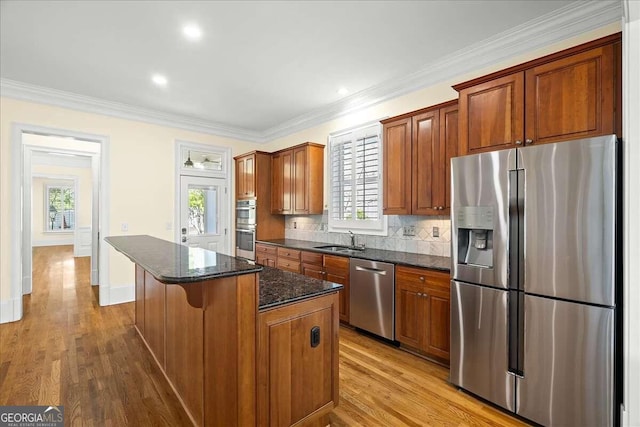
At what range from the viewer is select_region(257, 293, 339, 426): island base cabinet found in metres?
1.64

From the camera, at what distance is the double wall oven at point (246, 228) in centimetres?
531

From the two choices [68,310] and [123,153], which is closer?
[68,310]

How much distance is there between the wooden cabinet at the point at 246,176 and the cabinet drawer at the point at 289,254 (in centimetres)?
125

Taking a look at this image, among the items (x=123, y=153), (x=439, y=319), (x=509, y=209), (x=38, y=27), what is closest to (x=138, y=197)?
(x=123, y=153)

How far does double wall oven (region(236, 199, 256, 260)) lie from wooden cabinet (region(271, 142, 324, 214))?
0.46 meters

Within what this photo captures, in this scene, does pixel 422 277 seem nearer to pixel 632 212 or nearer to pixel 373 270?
pixel 373 270

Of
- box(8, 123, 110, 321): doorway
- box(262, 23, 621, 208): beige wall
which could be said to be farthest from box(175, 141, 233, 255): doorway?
box(262, 23, 621, 208): beige wall

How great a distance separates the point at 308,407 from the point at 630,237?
1.87m

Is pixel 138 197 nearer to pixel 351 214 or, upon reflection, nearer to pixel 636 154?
pixel 351 214

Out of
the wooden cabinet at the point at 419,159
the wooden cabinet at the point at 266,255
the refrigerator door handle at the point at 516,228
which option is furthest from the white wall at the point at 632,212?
the wooden cabinet at the point at 266,255

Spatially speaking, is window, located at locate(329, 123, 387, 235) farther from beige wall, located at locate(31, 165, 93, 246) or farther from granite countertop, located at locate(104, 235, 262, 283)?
beige wall, located at locate(31, 165, 93, 246)

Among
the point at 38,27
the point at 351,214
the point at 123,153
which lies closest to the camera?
the point at 38,27

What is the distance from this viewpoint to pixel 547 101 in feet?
6.98

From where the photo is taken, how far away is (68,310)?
4.29 m
